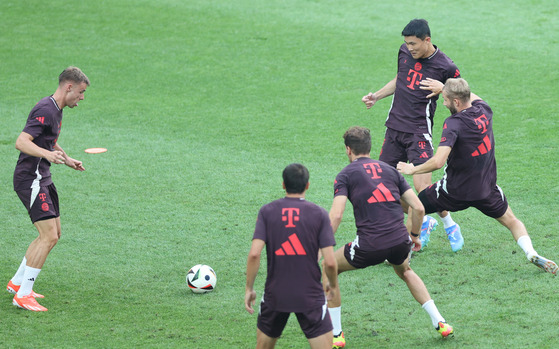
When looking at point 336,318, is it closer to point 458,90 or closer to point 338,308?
point 338,308

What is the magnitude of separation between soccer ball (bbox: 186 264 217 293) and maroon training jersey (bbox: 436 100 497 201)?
2668 mm

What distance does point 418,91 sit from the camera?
8539 millimetres

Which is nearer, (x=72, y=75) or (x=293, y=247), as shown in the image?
(x=293, y=247)

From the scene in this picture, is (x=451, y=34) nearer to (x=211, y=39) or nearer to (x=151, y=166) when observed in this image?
(x=211, y=39)

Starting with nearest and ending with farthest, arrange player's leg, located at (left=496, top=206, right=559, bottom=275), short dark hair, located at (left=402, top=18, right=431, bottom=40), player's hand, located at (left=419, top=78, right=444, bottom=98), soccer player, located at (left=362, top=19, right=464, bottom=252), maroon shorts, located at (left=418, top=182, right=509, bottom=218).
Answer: player's leg, located at (left=496, top=206, right=559, bottom=275) < maroon shorts, located at (left=418, top=182, right=509, bottom=218) < player's hand, located at (left=419, top=78, right=444, bottom=98) < short dark hair, located at (left=402, top=18, right=431, bottom=40) < soccer player, located at (left=362, top=19, right=464, bottom=252)

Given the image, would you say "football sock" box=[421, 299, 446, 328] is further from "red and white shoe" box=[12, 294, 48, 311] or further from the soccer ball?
"red and white shoe" box=[12, 294, 48, 311]

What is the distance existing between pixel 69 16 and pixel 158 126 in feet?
26.3

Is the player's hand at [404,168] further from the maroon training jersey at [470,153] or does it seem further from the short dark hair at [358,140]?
the short dark hair at [358,140]

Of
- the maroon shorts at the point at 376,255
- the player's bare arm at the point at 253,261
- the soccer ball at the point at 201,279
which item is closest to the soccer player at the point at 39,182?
the soccer ball at the point at 201,279

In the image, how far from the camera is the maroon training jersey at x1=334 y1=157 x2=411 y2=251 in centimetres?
627

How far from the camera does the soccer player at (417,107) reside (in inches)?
330

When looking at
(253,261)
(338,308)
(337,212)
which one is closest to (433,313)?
(338,308)

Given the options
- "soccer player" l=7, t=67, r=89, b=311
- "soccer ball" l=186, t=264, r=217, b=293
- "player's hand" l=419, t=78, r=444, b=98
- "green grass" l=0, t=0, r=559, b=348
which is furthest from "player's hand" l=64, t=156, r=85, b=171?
"player's hand" l=419, t=78, r=444, b=98

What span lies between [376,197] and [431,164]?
1.19 m
